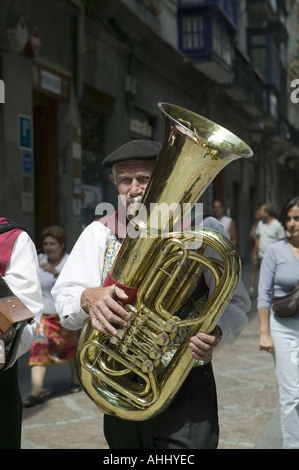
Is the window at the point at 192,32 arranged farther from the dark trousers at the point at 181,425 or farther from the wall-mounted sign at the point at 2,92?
the dark trousers at the point at 181,425

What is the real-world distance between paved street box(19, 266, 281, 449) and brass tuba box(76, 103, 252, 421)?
86.3 inches

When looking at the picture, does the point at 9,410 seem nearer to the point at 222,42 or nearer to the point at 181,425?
the point at 181,425

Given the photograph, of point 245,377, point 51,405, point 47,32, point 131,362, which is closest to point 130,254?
point 131,362

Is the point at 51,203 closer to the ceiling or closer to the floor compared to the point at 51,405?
closer to the ceiling

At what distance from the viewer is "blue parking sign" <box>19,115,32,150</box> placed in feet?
27.2

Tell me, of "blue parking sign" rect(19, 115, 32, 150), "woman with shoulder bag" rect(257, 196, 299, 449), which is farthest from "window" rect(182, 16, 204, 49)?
"woman with shoulder bag" rect(257, 196, 299, 449)

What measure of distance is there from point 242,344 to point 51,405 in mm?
3131

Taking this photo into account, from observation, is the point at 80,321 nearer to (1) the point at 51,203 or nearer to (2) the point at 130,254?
(2) the point at 130,254

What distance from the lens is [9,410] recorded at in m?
2.71

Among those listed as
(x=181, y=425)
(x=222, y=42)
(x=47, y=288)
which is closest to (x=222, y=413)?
(x=47, y=288)

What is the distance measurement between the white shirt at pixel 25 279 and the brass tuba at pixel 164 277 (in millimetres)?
250

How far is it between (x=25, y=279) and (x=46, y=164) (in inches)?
281

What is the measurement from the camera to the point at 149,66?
497 inches

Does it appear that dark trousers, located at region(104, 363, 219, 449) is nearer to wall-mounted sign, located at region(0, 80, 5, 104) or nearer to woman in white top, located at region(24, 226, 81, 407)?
woman in white top, located at region(24, 226, 81, 407)
